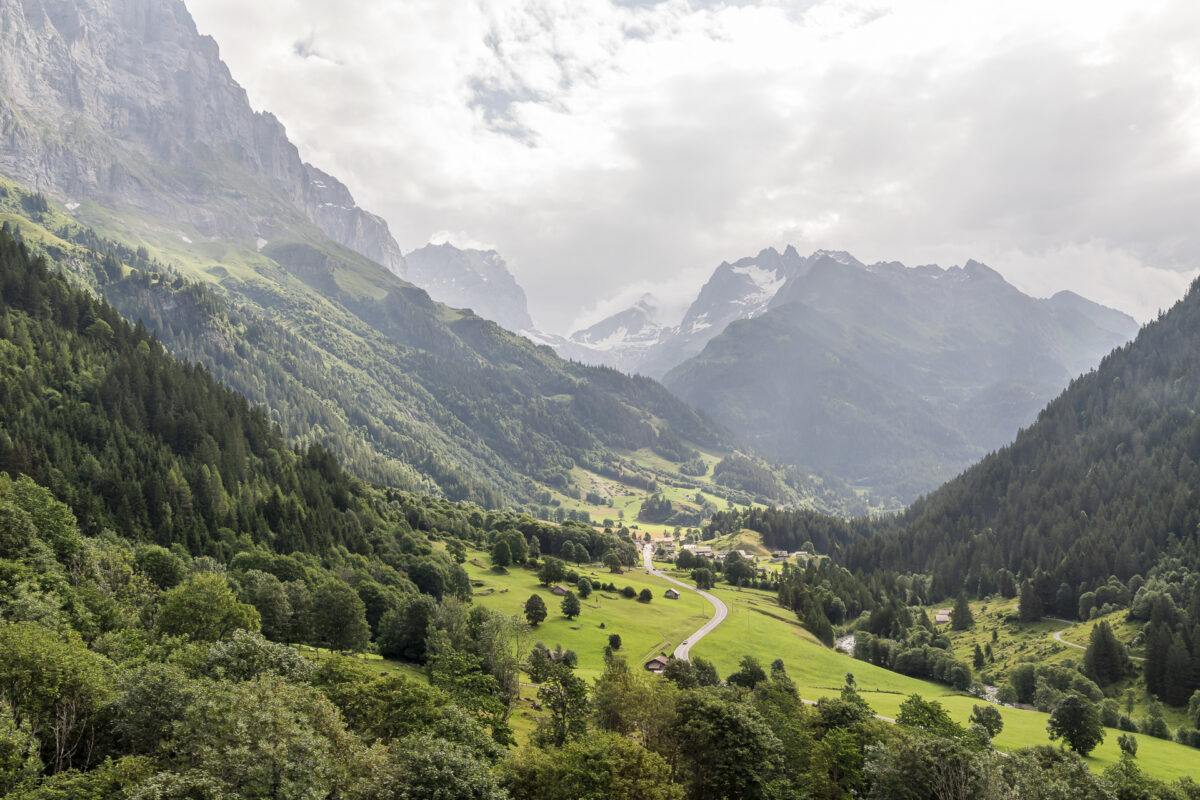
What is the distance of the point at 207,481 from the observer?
123 meters

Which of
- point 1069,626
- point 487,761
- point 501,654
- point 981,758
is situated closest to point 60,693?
point 487,761

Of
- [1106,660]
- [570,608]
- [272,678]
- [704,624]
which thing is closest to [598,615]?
[570,608]

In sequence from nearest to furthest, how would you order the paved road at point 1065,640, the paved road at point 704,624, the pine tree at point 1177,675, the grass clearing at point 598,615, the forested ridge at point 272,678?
the forested ridge at point 272,678 → the pine tree at point 1177,675 → the grass clearing at point 598,615 → the paved road at point 704,624 → the paved road at point 1065,640

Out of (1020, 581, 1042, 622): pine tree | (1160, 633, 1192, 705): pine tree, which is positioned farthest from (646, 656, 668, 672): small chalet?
(1020, 581, 1042, 622): pine tree

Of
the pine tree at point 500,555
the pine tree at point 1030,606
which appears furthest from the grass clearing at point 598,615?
the pine tree at point 1030,606

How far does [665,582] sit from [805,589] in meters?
39.8

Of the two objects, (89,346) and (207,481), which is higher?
(89,346)

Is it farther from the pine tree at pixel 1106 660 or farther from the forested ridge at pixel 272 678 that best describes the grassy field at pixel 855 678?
the pine tree at pixel 1106 660

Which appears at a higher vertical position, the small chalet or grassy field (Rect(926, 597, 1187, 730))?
grassy field (Rect(926, 597, 1187, 730))

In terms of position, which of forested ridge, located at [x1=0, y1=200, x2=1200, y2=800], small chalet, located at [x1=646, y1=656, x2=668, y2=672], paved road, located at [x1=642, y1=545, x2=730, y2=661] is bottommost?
small chalet, located at [x1=646, y1=656, x2=668, y2=672]

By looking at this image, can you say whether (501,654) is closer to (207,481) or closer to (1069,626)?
(207,481)

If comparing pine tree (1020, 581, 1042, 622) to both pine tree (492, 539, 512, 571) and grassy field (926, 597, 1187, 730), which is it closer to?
grassy field (926, 597, 1187, 730)

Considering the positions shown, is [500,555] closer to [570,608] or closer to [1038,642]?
[570,608]

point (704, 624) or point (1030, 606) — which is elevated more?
point (1030, 606)
